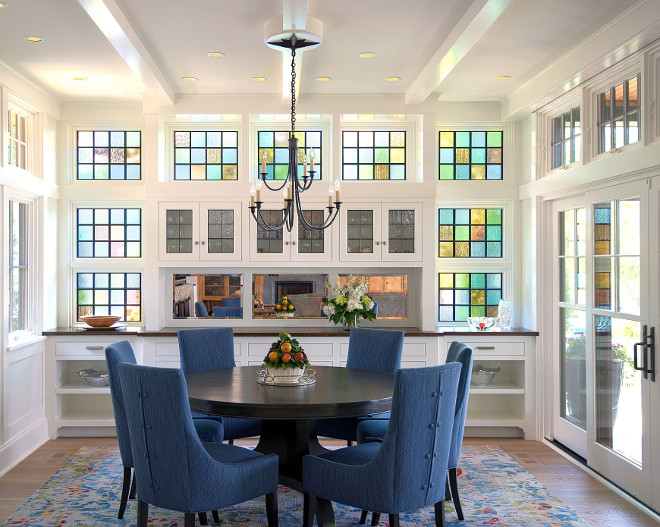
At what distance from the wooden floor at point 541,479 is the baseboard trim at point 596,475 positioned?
28 mm

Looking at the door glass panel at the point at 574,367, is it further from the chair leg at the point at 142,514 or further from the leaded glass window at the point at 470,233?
the chair leg at the point at 142,514

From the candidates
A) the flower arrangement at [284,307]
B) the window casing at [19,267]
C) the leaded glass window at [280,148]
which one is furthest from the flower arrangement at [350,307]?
the window casing at [19,267]

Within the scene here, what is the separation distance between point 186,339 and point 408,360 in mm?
1903

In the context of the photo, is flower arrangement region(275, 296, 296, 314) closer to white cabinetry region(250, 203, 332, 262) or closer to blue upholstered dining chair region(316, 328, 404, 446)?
white cabinetry region(250, 203, 332, 262)

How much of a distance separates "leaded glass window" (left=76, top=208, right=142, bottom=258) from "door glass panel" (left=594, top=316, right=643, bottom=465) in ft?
13.0

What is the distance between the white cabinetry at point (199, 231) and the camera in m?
5.92

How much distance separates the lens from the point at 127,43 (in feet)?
13.3

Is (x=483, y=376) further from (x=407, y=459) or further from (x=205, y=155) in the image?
(x=205, y=155)

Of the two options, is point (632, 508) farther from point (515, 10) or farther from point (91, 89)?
point (91, 89)

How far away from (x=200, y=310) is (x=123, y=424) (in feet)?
7.98

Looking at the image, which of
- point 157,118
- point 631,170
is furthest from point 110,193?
point 631,170

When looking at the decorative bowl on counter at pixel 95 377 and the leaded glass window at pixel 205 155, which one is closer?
the decorative bowl on counter at pixel 95 377

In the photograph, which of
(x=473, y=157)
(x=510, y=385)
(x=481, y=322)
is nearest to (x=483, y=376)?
(x=510, y=385)

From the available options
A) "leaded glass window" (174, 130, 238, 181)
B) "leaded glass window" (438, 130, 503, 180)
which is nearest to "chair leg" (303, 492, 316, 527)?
"leaded glass window" (174, 130, 238, 181)
